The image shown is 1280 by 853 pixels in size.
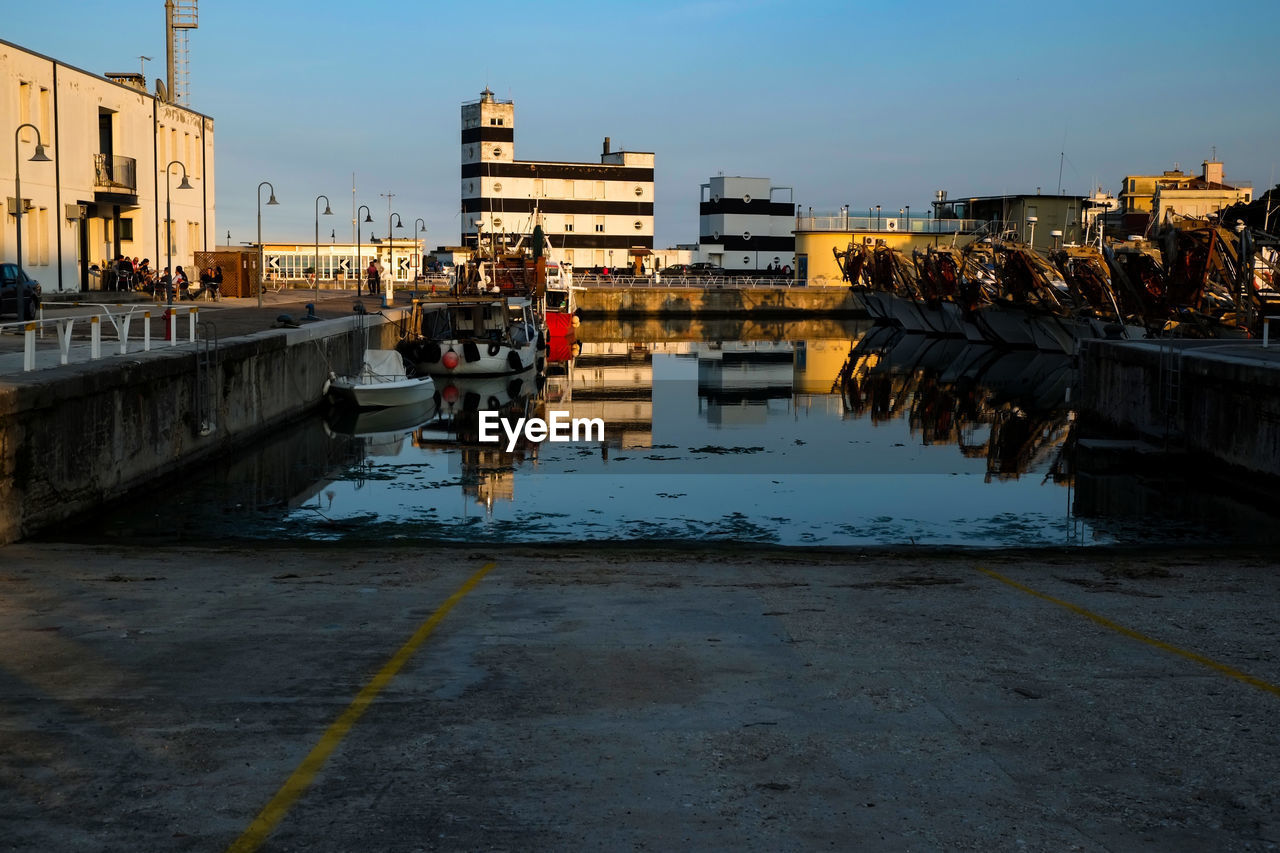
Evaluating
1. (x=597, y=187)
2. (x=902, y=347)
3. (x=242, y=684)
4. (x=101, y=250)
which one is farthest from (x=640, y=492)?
(x=597, y=187)

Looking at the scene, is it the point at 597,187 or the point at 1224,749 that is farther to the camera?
the point at 597,187

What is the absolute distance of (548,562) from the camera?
12.6 m

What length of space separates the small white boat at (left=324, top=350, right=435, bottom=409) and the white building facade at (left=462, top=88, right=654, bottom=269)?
3118 inches

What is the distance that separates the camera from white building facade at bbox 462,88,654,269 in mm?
115250

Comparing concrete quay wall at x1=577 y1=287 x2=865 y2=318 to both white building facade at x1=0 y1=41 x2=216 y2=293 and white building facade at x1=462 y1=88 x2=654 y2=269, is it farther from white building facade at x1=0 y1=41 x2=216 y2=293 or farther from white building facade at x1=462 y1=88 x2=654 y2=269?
white building facade at x1=0 y1=41 x2=216 y2=293

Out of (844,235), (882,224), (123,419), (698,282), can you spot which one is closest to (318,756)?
(123,419)

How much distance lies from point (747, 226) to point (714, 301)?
84.2ft

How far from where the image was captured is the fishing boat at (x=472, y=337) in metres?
41.1

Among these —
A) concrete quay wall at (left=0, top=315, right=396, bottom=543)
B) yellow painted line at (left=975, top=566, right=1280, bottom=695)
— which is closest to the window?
concrete quay wall at (left=0, top=315, right=396, bottom=543)

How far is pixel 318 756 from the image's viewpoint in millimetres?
5875

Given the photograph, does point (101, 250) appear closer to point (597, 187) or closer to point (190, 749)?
point (190, 749)

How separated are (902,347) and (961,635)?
183ft

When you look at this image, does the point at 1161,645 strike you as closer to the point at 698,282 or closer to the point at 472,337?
the point at 472,337

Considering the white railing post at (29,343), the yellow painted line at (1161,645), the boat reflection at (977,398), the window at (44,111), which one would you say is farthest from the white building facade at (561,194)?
the yellow painted line at (1161,645)
